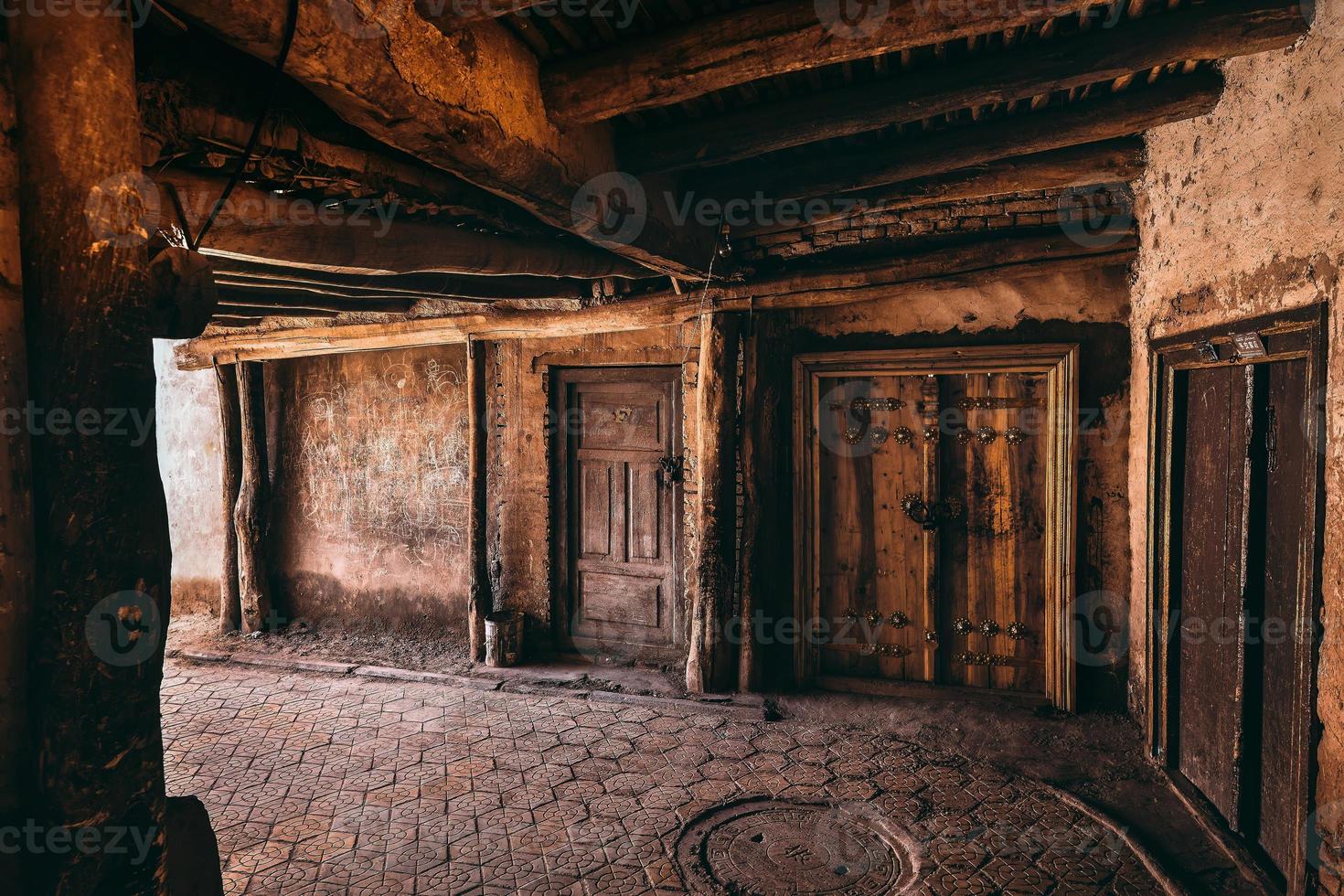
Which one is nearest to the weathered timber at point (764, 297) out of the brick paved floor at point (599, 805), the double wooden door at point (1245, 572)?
the double wooden door at point (1245, 572)

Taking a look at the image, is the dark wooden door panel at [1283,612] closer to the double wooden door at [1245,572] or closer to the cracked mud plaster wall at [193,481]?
the double wooden door at [1245,572]

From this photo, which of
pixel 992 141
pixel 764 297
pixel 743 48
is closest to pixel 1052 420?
pixel 764 297

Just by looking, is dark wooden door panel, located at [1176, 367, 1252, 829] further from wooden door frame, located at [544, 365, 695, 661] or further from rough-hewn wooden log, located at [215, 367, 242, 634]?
rough-hewn wooden log, located at [215, 367, 242, 634]

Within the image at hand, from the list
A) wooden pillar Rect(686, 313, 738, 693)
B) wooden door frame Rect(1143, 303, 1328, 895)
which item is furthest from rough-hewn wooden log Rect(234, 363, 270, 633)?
wooden door frame Rect(1143, 303, 1328, 895)

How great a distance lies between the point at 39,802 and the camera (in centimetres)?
168

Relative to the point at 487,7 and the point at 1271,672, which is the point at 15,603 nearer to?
the point at 487,7

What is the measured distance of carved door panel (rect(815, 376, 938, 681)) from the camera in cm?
591

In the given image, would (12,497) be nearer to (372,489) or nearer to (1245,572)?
(1245,572)

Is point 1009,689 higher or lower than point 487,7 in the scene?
lower

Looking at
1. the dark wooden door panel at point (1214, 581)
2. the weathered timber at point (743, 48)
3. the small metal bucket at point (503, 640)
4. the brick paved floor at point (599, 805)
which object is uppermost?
the weathered timber at point (743, 48)

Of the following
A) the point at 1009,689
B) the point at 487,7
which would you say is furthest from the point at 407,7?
the point at 1009,689

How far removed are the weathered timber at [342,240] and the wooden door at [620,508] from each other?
2.04 meters

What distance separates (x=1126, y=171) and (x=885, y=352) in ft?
6.11

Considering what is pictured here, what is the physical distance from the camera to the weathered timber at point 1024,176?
446 cm
